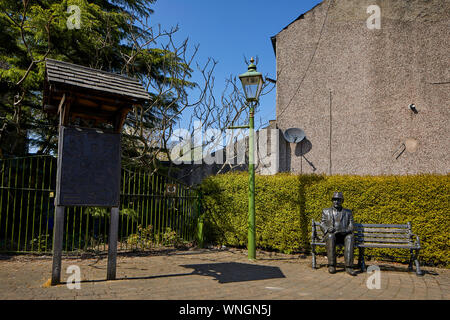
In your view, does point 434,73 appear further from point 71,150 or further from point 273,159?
point 71,150

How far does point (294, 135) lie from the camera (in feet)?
38.7

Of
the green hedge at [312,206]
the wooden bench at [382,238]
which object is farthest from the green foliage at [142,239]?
the wooden bench at [382,238]

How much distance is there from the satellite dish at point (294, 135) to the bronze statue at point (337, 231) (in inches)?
213

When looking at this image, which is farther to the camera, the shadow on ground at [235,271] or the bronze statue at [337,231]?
the bronze statue at [337,231]

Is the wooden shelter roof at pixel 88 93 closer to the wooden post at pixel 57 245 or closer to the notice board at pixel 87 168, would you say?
the notice board at pixel 87 168

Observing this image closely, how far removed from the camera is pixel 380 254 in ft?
24.1

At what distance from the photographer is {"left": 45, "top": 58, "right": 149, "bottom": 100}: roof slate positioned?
4.97m

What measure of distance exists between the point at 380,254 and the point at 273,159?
5686 millimetres

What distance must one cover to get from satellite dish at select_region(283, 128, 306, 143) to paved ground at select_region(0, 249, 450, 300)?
5216mm

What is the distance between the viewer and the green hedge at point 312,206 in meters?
6.89

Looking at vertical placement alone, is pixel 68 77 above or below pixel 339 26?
below

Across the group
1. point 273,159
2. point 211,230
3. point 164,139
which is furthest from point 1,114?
point 273,159
